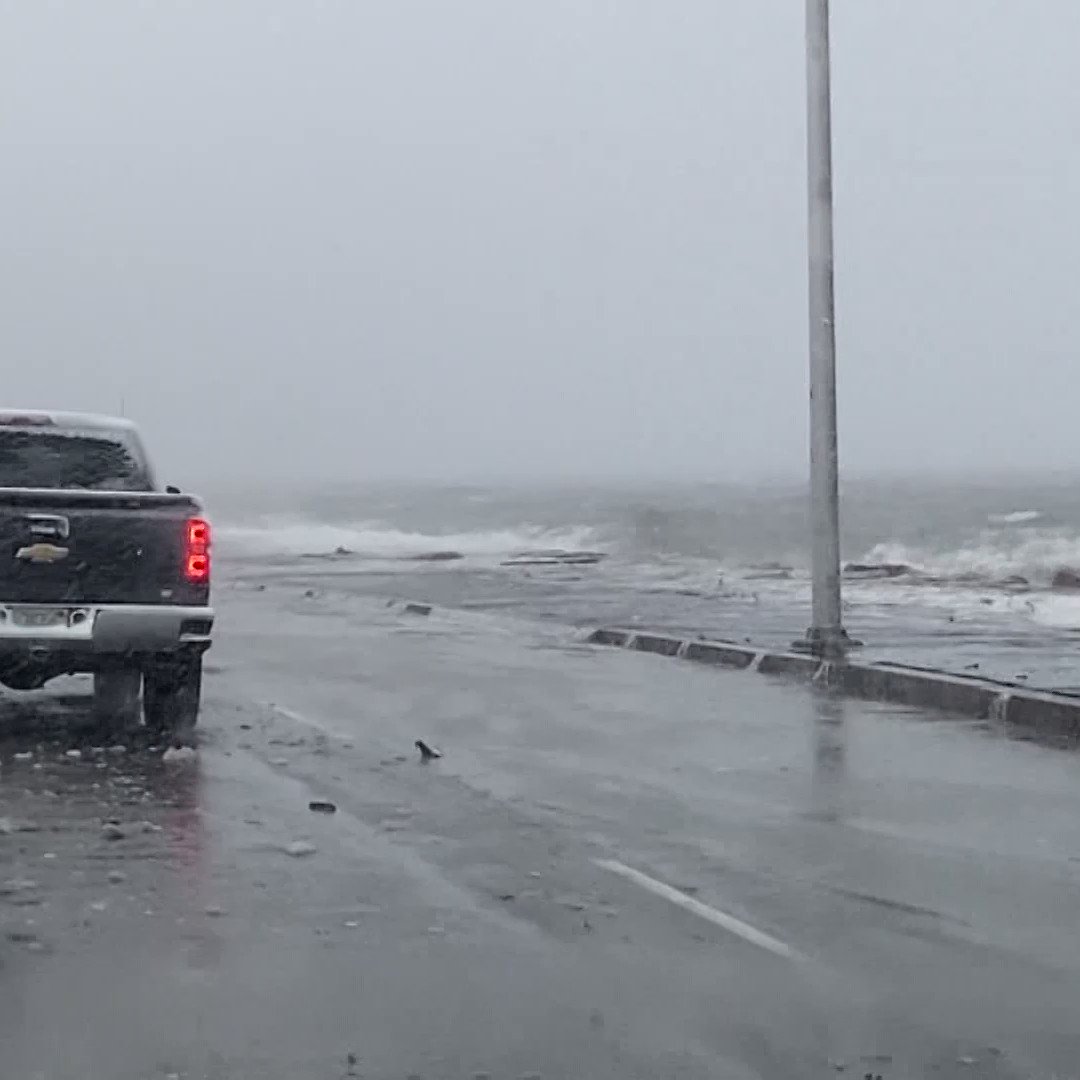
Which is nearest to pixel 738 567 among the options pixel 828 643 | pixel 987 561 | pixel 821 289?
pixel 987 561

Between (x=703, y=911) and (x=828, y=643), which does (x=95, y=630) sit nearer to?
(x=703, y=911)

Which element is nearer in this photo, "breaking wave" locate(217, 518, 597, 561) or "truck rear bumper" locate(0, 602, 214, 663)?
"truck rear bumper" locate(0, 602, 214, 663)

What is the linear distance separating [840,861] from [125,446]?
21.3 ft

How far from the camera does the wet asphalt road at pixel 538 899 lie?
18.9 ft

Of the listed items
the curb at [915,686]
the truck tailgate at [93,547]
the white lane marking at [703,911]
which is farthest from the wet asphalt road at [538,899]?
the truck tailgate at [93,547]

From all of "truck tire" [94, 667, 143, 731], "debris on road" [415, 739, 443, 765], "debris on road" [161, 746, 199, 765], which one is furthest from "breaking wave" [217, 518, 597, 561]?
"debris on road" [161, 746, 199, 765]

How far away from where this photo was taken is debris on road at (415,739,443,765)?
38.2 feet

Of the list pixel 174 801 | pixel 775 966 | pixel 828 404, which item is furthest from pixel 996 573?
pixel 775 966

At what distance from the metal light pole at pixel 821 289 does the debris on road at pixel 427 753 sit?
5671 millimetres

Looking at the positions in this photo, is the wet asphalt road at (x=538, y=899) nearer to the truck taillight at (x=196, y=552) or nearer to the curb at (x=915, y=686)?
the curb at (x=915, y=686)

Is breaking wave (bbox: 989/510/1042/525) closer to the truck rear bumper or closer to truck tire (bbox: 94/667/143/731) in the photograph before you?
truck tire (bbox: 94/667/143/731)

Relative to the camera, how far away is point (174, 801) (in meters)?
9.88

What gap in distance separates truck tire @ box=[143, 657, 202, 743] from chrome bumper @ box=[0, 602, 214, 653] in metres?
0.63

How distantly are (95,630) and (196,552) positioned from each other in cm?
74
